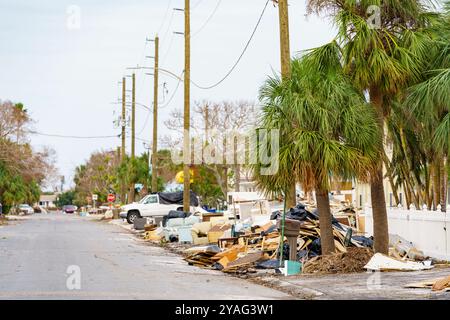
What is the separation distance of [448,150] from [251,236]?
349 inches

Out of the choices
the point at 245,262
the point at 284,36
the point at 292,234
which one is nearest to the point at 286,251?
the point at 245,262

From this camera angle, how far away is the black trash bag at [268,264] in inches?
797

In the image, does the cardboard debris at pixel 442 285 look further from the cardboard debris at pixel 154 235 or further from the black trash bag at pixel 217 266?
the cardboard debris at pixel 154 235

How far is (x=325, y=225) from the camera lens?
1962cm

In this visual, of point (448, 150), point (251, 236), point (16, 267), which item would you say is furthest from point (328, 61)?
point (16, 267)

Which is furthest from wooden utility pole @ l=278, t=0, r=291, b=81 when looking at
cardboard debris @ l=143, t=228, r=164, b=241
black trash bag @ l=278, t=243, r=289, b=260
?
cardboard debris @ l=143, t=228, r=164, b=241

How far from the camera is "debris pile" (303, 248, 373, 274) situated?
18.3 metres

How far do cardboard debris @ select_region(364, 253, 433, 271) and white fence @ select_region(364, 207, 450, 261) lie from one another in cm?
238

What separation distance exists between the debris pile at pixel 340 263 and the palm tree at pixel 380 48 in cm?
74

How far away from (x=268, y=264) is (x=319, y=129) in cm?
396

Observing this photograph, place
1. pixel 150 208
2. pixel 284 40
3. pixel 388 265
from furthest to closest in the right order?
pixel 150 208, pixel 284 40, pixel 388 265

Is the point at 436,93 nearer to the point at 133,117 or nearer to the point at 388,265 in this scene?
the point at 388,265

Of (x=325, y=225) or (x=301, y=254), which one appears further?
(x=301, y=254)
